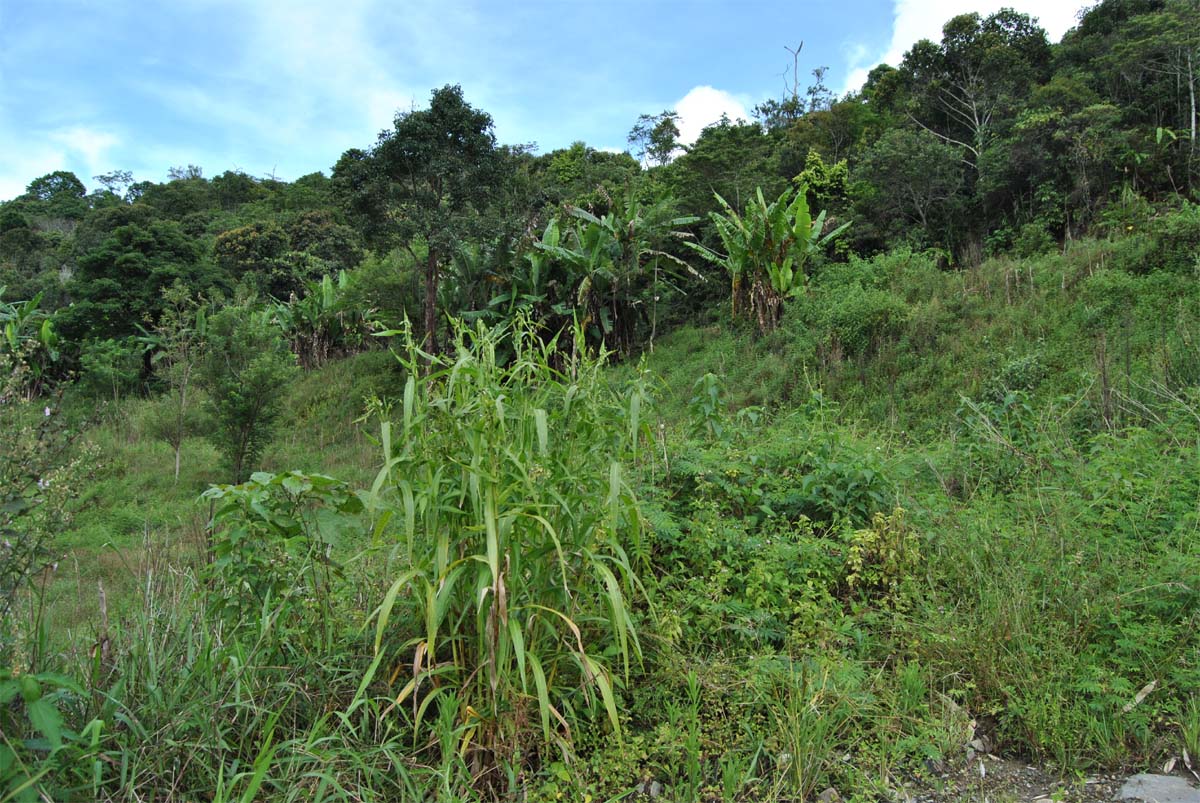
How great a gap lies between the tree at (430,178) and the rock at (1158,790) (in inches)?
462

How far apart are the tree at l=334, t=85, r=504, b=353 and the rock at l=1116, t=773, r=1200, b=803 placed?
11738mm

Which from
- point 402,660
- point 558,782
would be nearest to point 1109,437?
point 558,782

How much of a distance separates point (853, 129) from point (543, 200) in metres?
10.6

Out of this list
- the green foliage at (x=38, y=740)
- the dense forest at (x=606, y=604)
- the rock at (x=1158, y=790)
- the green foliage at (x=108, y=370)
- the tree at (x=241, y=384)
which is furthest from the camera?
the green foliage at (x=108, y=370)

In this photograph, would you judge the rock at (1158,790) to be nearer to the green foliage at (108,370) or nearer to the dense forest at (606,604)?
the dense forest at (606,604)

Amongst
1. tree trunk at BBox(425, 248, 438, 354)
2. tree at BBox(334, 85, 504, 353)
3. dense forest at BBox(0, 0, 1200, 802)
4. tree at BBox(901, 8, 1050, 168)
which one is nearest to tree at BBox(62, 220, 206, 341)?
tree at BBox(334, 85, 504, 353)

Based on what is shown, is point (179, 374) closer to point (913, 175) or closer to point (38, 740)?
point (38, 740)

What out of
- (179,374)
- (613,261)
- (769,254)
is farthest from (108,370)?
(769,254)

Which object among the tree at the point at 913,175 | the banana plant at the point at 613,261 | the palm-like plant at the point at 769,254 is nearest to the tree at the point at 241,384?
the banana plant at the point at 613,261

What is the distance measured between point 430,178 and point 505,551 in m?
11.8

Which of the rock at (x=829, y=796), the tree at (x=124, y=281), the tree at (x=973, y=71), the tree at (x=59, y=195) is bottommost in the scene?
the rock at (x=829, y=796)

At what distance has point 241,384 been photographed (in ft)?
27.4

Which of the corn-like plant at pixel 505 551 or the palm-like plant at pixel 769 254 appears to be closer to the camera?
the corn-like plant at pixel 505 551

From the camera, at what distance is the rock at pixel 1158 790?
2.11m
